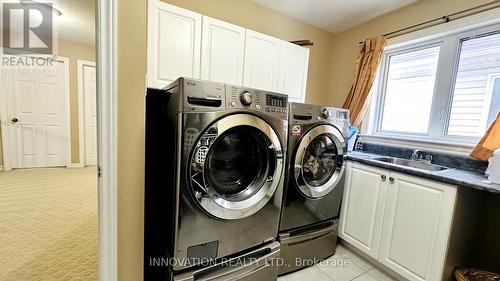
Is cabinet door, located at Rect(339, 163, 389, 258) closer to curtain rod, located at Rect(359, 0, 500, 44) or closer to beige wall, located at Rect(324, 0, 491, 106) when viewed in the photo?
beige wall, located at Rect(324, 0, 491, 106)

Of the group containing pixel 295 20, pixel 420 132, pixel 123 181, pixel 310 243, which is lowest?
pixel 310 243

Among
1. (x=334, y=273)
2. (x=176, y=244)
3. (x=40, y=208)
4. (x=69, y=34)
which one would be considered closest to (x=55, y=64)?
(x=69, y=34)

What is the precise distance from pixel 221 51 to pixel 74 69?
397 cm

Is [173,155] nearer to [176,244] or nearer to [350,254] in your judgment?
[176,244]

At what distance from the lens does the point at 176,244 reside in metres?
1.09

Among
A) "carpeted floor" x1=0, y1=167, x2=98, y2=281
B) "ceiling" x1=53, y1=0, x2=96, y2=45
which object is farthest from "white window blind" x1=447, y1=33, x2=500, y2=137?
"ceiling" x1=53, y1=0, x2=96, y2=45

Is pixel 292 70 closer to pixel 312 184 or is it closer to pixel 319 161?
pixel 319 161

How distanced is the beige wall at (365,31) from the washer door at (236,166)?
6.48 ft

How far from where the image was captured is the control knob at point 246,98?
3.82ft

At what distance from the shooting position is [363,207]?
5.94 ft

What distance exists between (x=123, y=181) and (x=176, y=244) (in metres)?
0.41

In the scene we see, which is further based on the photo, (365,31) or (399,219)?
(365,31)

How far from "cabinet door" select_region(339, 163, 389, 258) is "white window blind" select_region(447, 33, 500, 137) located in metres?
0.91

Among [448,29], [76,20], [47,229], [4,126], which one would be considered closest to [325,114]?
[448,29]
